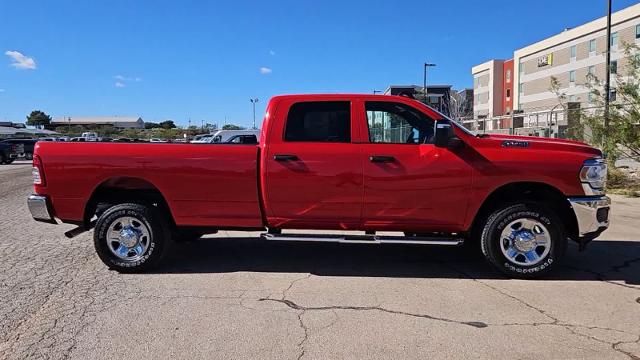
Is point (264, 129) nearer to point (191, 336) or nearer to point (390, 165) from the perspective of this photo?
point (390, 165)

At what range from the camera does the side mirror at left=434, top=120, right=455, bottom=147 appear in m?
5.59

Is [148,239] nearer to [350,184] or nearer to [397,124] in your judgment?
[350,184]

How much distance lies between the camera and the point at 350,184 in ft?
19.4

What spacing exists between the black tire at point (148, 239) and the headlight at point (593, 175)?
15.6 ft

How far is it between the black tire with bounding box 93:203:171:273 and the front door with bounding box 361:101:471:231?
241cm

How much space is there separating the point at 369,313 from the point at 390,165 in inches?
68.6

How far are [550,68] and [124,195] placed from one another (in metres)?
71.6

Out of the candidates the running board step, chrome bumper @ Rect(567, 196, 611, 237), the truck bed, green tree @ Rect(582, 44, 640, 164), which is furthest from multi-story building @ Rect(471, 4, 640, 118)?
the truck bed

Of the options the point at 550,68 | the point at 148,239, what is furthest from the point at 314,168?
the point at 550,68

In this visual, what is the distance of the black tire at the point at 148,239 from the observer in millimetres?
6145

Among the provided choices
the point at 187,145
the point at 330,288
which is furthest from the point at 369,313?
the point at 187,145

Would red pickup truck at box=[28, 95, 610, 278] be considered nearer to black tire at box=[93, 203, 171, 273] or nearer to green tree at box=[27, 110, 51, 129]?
black tire at box=[93, 203, 171, 273]

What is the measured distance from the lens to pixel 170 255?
23.6 feet

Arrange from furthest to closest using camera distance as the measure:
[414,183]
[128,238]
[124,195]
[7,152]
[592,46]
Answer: [592,46] → [7,152] → [124,195] → [128,238] → [414,183]
